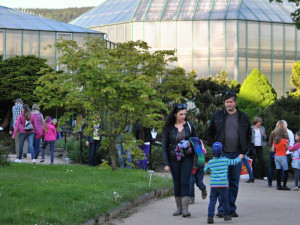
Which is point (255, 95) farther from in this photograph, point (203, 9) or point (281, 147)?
point (281, 147)

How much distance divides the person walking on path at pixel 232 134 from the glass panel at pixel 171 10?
45766mm

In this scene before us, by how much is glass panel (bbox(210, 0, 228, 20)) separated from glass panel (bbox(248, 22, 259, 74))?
2.29 metres

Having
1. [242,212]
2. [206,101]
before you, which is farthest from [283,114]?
[242,212]

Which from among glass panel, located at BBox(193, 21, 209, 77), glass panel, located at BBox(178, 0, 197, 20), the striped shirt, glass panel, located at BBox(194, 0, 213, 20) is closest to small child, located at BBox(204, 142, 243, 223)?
the striped shirt

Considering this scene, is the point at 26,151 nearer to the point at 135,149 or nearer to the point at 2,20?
the point at 135,149

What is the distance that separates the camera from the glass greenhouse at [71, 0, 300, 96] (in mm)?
53969

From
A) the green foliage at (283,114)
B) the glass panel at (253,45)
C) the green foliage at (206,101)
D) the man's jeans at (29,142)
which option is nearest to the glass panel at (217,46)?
the glass panel at (253,45)

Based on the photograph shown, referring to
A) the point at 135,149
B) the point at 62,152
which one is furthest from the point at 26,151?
the point at 135,149

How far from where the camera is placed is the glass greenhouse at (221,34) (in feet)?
177

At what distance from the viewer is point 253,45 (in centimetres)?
5447

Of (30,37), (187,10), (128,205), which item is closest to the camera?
(128,205)

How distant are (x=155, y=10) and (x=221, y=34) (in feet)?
20.5

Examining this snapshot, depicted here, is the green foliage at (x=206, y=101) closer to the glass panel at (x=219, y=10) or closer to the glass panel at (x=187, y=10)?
the glass panel at (x=219, y=10)

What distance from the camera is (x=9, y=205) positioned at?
9562mm
